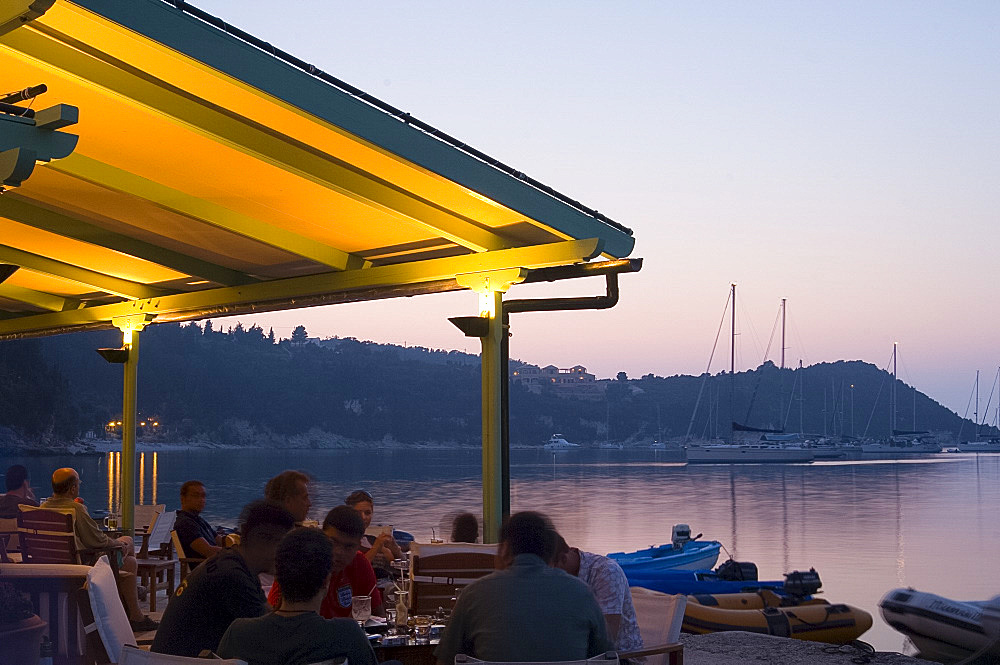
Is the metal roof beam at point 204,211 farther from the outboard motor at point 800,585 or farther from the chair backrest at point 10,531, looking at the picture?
the outboard motor at point 800,585

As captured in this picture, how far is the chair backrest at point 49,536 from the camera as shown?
19.7 ft

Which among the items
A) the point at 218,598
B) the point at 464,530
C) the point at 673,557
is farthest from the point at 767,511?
the point at 218,598

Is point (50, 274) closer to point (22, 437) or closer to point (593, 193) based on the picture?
point (593, 193)

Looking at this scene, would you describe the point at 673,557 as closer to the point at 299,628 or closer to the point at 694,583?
the point at 694,583

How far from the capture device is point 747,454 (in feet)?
253

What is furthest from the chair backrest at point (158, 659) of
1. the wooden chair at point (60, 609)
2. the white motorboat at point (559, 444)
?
the white motorboat at point (559, 444)

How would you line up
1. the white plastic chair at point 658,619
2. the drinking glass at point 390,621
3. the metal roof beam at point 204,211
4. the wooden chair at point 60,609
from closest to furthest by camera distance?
the drinking glass at point 390,621 → the white plastic chair at point 658,619 → the wooden chair at point 60,609 → the metal roof beam at point 204,211

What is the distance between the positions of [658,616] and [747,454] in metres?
75.9

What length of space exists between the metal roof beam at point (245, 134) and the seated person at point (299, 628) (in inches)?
123

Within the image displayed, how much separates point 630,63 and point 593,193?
2494 centimetres

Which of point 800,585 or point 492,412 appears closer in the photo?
point 492,412

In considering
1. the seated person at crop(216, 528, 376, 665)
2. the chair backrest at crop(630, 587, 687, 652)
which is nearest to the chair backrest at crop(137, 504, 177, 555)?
the chair backrest at crop(630, 587, 687, 652)

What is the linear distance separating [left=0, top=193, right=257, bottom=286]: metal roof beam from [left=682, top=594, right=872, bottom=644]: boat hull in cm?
491

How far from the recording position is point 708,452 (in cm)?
7712
